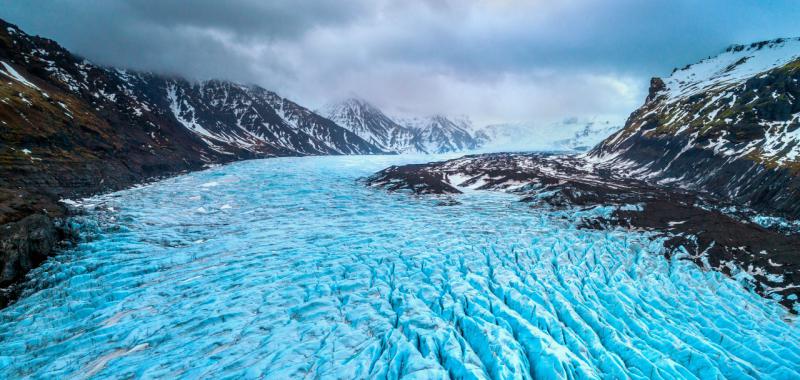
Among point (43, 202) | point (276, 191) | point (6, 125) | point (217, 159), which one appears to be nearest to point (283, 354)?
point (43, 202)

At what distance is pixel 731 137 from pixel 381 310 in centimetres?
9002

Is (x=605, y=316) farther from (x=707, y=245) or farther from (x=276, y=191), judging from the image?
(x=276, y=191)

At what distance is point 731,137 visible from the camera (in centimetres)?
7438

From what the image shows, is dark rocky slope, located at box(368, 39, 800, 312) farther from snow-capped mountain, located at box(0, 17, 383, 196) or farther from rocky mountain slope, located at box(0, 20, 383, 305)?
snow-capped mountain, located at box(0, 17, 383, 196)

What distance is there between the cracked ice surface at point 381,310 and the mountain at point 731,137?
118ft

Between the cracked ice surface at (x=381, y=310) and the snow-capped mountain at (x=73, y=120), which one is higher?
the snow-capped mountain at (x=73, y=120)

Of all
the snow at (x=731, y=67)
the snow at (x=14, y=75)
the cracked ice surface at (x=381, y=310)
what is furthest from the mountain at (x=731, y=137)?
the snow at (x=14, y=75)

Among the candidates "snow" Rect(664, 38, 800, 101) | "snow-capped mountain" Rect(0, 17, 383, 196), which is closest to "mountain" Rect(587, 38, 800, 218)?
"snow" Rect(664, 38, 800, 101)

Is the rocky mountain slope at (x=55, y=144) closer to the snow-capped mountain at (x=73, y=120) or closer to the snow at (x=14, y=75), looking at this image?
the snow-capped mountain at (x=73, y=120)

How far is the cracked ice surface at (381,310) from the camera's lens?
17.2m

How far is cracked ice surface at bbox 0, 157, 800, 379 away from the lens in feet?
56.3

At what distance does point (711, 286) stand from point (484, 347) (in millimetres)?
21486

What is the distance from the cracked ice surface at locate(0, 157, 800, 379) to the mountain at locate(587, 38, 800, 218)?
36010 millimetres

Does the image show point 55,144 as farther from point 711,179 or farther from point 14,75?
point 711,179
